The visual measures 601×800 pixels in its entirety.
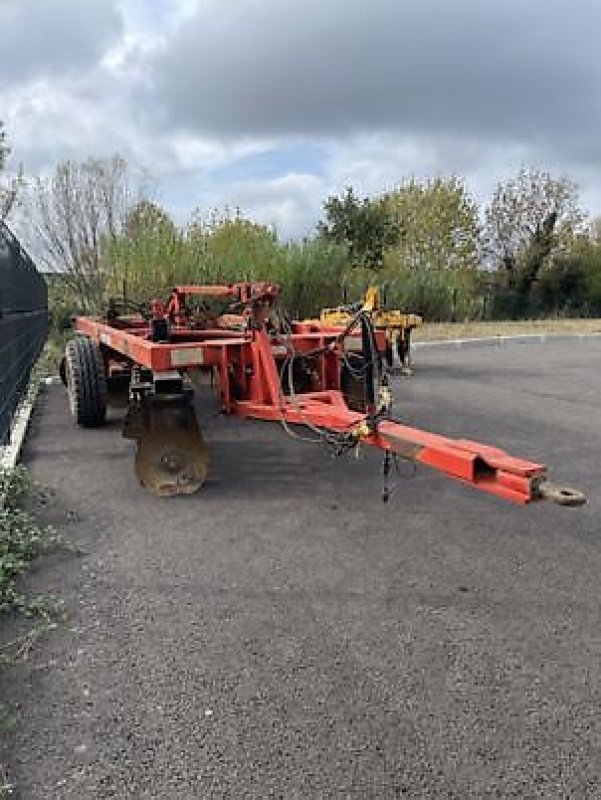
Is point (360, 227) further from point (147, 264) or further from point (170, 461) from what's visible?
point (170, 461)

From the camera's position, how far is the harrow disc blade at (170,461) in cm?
501

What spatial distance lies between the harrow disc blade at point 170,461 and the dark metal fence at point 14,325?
64.3 inches

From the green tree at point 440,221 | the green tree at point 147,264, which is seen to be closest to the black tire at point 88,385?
the green tree at point 147,264

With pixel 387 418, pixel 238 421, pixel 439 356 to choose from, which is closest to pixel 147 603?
pixel 387 418

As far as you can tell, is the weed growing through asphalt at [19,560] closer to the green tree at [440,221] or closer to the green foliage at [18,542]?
the green foliage at [18,542]

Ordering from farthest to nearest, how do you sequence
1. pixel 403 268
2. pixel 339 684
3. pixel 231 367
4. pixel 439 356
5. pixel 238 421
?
pixel 403 268, pixel 439 356, pixel 238 421, pixel 231 367, pixel 339 684

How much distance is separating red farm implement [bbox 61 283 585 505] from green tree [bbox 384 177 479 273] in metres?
27.0

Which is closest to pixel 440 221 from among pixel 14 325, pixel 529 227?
pixel 529 227

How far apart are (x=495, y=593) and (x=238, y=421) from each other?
4.32 meters

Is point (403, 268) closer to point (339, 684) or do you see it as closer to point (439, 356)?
point (439, 356)

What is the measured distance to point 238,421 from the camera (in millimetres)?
7484

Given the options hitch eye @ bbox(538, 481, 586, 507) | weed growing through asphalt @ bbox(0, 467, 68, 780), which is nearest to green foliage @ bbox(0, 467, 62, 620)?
weed growing through asphalt @ bbox(0, 467, 68, 780)

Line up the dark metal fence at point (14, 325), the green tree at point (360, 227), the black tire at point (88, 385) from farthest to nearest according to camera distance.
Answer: the green tree at point (360, 227) → the black tire at point (88, 385) → the dark metal fence at point (14, 325)

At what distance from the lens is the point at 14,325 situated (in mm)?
7742
